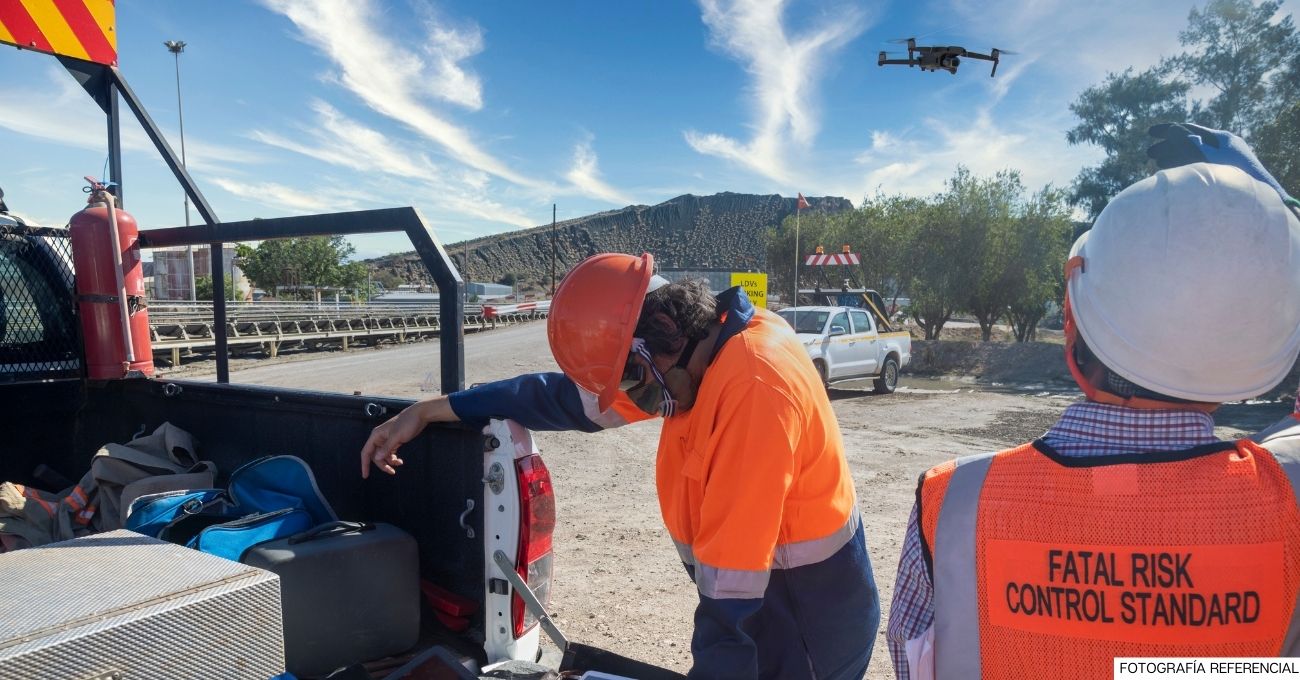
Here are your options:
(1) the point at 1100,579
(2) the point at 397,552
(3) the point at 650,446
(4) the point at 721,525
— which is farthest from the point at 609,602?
(3) the point at 650,446

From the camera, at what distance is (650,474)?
300 inches

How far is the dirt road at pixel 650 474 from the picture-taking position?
4254mm

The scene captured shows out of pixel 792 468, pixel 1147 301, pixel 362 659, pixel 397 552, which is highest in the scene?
pixel 1147 301

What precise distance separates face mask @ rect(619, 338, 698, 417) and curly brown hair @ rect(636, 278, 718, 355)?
3 cm

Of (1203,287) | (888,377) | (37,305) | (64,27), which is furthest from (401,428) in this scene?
(888,377)

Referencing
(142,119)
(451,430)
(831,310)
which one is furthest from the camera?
(831,310)

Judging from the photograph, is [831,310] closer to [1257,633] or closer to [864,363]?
[864,363]

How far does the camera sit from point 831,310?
13719 mm

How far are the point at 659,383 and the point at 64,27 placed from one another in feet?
9.41

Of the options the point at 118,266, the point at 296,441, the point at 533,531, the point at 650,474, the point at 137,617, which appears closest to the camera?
the point at 137,617

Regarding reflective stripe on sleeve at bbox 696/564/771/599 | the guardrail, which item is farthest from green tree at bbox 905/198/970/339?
reflective stripe on sleeve at bbox 696/564/771/599

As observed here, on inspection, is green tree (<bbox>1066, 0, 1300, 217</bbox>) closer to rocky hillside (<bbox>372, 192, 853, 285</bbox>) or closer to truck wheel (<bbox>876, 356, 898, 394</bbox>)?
truck wheel (<bbox>876, 356, 898, 394</bbox>)

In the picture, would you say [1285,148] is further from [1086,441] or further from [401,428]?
[401,428]

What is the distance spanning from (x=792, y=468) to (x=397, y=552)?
42.3 inches
